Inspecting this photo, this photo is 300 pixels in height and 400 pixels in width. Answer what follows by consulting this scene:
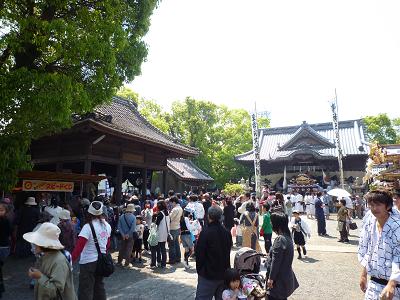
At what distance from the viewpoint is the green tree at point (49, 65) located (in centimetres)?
591

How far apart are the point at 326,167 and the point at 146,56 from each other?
89.4 ft

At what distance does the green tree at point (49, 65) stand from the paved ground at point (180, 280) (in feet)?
9.28

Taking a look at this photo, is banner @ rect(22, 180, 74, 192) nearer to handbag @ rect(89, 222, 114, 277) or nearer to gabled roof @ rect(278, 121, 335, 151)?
handbag @ rect(89, 222, 114, 277)

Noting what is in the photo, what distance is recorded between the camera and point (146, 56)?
8273mm

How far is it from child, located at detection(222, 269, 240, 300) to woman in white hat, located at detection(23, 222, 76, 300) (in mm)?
1941

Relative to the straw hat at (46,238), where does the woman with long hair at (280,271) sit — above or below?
below

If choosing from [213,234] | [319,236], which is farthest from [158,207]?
[319,236]

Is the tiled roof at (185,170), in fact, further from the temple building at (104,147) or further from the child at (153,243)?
the child at (153,243)

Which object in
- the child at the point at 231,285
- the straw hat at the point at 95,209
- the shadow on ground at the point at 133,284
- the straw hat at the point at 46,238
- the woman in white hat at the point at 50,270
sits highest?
the straw hat at the point at 95,209

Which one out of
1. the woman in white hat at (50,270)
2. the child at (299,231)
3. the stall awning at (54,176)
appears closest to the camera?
the woman in white hat at (50,270)

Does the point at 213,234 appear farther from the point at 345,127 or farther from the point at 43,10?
the point at 345,127

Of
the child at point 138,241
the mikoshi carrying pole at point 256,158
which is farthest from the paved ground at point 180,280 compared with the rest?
the mikoshi carrying pole at point 256,158

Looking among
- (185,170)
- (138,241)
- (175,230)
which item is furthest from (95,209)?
(185,170)

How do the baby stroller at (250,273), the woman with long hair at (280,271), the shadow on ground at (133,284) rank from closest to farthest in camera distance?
the woman with long hair at (280,271) < the baby stroller at (250,273) < the shadow on ground at (133,284)
